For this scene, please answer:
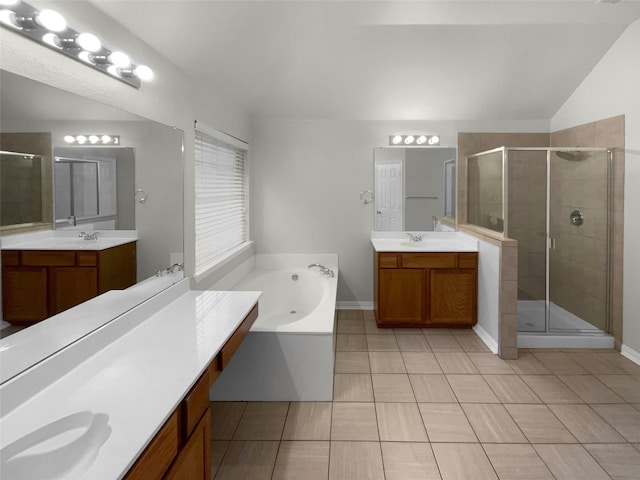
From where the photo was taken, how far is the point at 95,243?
1.75 m

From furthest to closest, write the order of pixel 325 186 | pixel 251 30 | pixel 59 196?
pixel 325 186, pixel 251 30, pixel 59 196

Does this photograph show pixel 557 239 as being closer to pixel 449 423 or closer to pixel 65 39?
pixel 449 423

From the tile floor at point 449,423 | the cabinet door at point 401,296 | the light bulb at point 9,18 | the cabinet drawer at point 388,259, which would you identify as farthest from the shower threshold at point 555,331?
the light bulb at point 9,18

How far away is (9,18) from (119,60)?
1.85 feet

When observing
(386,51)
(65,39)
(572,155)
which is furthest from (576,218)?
(65,39)

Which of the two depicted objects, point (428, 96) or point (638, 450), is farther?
point (428, 96)

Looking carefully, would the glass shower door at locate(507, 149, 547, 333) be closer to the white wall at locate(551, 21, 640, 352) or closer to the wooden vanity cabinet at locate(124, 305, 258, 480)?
the white wall at locate(551, 21, 640, 352)

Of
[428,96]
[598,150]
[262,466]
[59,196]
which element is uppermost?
[428,96]

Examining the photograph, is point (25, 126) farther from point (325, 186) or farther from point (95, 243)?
point (325, 186)

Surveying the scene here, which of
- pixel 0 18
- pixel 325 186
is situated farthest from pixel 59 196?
pixel 325 186

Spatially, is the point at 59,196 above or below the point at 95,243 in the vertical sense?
above

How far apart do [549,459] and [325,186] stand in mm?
3269

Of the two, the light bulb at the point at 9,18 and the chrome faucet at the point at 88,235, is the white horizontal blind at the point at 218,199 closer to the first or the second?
the chrome faucet at the point at 88,235

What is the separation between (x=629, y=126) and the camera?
339 cm
